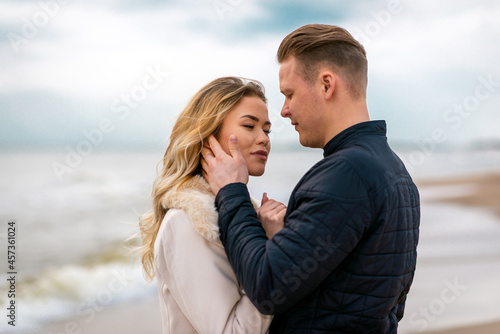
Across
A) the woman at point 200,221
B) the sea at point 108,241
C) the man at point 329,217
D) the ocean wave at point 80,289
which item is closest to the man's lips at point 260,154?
the woman at point 200,221

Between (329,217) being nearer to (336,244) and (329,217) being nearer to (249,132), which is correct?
(336,244)

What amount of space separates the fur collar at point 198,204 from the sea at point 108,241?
148cm

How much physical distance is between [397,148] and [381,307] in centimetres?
1664

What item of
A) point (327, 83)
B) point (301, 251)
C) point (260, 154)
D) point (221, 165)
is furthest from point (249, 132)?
point (301, 251)

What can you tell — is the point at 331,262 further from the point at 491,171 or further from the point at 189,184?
the point at 491,171

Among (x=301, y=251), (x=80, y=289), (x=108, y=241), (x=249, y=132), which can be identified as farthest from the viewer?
(x=108, y=241)

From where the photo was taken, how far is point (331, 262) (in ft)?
5.32

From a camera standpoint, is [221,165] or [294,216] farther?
[221,165]

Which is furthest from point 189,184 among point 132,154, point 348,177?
point 132,154

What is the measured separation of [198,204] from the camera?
1.89 meters

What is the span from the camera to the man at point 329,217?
63.6 inches

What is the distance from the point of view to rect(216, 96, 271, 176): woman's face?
211 centimetres

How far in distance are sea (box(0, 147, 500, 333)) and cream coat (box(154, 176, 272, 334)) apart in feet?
5.17

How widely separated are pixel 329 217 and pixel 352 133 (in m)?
0.37
